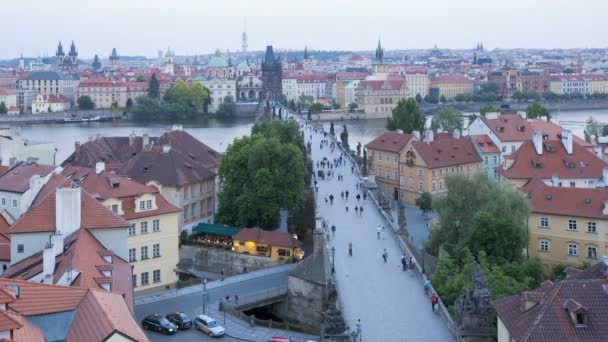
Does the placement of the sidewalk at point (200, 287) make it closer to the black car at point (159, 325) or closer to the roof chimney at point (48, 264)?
the black car at point (159, 325)

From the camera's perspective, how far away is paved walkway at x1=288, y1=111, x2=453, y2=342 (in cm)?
1557

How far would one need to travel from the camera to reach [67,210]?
1869 centimetres

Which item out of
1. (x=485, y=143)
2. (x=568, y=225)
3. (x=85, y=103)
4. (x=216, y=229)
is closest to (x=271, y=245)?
(x=216, y=229)

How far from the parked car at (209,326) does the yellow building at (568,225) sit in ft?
32.9

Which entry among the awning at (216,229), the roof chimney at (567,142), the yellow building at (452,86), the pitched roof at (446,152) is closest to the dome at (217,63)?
the yellow building at (452,86)

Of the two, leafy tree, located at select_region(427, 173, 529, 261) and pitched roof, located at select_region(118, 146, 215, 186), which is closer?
leafy tree, located at select_region(427, 173, 529, 261)

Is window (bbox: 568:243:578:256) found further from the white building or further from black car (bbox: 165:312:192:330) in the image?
the white building

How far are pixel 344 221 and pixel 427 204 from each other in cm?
852

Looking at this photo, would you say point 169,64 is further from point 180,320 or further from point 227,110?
point 180,320

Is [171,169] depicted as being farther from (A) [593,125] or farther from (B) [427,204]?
(A) [593,125]

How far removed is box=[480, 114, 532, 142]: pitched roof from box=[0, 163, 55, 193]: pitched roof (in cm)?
2170

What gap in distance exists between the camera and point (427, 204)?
110ft

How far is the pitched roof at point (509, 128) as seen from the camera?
1582 inches

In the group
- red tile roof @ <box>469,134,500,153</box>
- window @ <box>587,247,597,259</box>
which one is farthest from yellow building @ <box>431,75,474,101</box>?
window @ <box>587,247,597,259</box>
